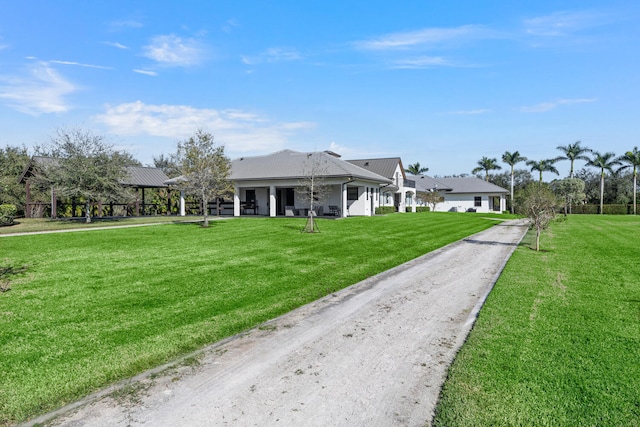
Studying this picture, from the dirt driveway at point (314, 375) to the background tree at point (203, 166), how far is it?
16.0 m

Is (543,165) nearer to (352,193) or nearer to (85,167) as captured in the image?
(352,193)

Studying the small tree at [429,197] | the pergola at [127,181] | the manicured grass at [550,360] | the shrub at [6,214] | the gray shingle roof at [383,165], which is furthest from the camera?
the small tree at [429,197]

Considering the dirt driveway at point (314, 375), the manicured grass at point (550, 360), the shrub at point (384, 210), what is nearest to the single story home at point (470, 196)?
the shrub at point (384, 210)

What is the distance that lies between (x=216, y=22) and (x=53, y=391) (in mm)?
15281

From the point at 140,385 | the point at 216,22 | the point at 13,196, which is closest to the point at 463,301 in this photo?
the point at 140,385

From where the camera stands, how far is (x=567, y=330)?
17.2ft

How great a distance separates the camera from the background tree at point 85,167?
2117 centimetres

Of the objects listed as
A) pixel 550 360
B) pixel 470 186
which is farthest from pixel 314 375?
pixel 470 186

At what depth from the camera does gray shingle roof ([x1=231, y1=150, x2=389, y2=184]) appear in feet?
92.7

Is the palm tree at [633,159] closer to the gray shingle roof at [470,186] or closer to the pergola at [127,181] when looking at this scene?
the gray shingle roof at [470,186]

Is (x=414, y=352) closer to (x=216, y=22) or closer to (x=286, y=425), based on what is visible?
(x=286, y=425)

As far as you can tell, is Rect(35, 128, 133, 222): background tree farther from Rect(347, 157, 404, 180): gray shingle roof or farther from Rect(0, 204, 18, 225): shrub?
Rect(347, 157, 404, 180): gray shingle roof

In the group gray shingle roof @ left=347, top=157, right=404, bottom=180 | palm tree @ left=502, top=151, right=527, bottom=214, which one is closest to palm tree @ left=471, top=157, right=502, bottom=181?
palm tree @ left=502, top=151, right=527, bottom=214

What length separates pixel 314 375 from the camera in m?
3.95
